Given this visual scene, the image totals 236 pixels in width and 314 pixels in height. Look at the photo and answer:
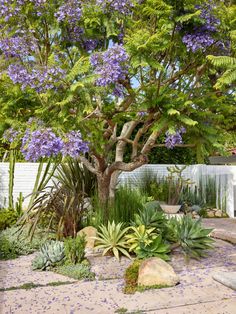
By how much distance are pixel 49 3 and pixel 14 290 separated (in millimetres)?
4463

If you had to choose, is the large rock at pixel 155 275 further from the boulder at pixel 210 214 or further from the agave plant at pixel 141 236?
the boulder at pixel 210 214

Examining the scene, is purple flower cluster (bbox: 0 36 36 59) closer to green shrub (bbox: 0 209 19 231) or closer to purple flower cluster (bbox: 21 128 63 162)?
purple flower cluster (bbox: 21 128 63 162)

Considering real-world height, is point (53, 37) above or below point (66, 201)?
above

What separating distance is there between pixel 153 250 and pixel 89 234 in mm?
1478

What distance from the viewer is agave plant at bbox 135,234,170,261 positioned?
602cm

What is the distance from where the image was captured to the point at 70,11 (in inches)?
238

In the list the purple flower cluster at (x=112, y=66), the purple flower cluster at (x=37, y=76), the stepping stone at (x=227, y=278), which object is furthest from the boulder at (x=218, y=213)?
the purple flower cluster at (x=37, y=76)

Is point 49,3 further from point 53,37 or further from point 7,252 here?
point 7,252

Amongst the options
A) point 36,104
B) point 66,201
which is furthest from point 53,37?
point 66,201

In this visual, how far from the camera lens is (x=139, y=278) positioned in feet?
16.9

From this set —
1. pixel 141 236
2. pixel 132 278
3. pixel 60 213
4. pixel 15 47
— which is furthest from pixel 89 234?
pixel 15 47

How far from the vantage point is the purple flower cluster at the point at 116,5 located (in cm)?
592

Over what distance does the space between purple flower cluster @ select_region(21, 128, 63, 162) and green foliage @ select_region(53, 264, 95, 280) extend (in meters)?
1.72

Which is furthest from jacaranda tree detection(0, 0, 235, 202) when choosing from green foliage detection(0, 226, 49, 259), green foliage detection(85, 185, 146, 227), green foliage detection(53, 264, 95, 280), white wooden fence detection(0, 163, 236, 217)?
white wooden fence detection(0, 163, 236, 217)
